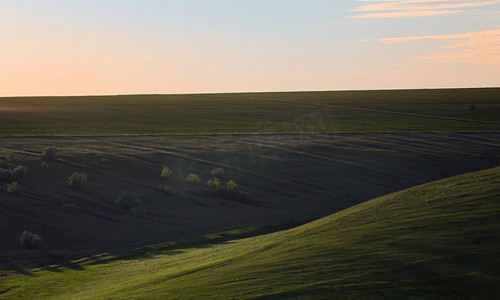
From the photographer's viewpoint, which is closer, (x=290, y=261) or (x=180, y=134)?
(x=290, y=261)

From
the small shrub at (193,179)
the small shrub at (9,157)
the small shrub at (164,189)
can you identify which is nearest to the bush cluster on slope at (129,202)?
the small shrub at (164,189)

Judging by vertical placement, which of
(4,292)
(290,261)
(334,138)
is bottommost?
(4,292)

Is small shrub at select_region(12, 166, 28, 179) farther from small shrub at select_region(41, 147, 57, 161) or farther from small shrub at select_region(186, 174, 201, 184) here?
small shrub at select_region(186, 174, 201, 184)

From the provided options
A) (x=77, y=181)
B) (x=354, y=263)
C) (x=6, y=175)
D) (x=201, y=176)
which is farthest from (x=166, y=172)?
(x=354, y=263)

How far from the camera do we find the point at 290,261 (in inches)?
1245

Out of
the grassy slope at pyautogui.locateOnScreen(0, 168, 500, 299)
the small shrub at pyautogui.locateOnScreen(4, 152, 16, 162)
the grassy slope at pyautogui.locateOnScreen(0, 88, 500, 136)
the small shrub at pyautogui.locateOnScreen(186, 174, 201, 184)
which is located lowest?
the grassy slope at pyautogui.locateOnScreen(0, 168, 500, 299)

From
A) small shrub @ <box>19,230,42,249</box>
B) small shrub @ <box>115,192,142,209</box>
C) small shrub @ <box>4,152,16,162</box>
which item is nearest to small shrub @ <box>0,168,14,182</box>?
small shrub @ <box>4,152,16,162</box>

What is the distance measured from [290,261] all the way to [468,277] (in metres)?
7.50

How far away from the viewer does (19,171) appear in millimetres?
64375

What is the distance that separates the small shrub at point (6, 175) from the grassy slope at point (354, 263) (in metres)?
22.7

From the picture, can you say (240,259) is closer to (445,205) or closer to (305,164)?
(445,205)

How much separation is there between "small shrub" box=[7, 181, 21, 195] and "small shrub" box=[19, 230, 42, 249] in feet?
37.3

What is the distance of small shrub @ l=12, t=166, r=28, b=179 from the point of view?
63.9 meters

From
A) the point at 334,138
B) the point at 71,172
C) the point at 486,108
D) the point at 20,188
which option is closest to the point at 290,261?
the point at 20,188
